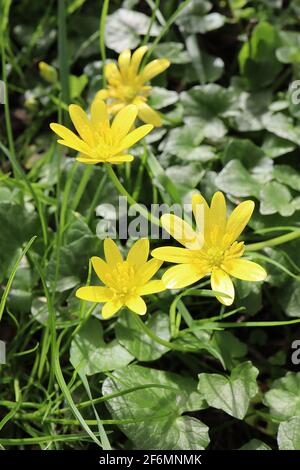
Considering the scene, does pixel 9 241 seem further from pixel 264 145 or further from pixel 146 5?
pixel 146 5

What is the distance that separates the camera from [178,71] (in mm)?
2271

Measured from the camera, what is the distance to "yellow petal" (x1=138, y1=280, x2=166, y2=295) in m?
1.44

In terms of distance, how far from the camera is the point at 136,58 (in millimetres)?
1858

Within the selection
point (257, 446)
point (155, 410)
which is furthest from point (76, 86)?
point (257, 446)

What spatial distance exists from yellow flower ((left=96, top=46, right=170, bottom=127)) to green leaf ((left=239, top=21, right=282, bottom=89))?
380mm

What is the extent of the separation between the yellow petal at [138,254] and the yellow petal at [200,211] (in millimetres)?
132

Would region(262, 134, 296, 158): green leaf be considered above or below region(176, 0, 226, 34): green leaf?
below

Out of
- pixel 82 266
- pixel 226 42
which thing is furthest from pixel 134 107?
pixel 226 42

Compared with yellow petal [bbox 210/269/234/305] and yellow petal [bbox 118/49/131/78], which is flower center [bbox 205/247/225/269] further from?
yellow petal [bbox 118/49/131/78]

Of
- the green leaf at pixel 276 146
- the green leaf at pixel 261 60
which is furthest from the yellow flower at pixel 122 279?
the green leaf at pixel 261 60

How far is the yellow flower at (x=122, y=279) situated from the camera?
145 cm

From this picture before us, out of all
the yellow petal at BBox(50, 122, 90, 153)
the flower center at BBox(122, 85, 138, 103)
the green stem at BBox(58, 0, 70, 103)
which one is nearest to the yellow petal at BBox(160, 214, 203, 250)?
the yellow petal at BBox(50, 122, 90, 153)

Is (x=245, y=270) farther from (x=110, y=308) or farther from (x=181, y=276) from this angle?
(x=110, y=308)

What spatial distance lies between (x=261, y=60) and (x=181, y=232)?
93 centimetres
